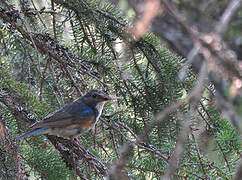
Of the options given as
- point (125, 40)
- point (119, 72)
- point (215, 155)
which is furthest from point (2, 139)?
point (215, 155)

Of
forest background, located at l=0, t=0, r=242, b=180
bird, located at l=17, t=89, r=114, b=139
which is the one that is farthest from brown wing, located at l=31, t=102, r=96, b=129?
forest background, located at l=0, t=0, r=242, b=180

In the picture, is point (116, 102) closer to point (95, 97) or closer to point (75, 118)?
point (95, 97)

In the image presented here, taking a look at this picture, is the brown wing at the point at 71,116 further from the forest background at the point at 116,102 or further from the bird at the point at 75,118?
the forest background at the point at 116,102

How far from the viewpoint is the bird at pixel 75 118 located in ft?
10.2

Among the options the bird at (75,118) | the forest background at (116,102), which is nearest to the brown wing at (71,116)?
the bird at (75,118)

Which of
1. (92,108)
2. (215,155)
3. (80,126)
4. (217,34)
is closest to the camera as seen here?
(217,34)

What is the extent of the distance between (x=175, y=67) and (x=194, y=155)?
71 cm

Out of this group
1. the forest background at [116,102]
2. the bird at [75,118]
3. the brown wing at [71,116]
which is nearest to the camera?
the forest background at [116,102]

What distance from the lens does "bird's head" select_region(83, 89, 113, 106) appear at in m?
3.38

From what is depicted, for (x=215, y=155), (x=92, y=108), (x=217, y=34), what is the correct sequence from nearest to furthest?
(x=217, y=34)
(x=215, y=155)
(x=92, y=108)

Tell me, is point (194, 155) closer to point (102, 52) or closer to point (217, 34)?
point (102, 52)

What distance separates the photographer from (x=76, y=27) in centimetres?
343

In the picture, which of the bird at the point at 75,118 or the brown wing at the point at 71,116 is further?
the brown wing at the point at 71,116

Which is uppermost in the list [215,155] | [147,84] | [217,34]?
[147,84]
